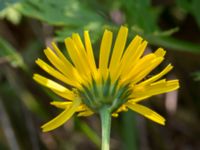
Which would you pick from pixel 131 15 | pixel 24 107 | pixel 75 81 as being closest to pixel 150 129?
pixel 24 107

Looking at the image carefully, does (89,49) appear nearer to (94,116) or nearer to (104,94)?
(104,94)

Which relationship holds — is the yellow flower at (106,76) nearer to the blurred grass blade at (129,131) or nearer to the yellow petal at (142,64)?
the yellow petal at (142,64)

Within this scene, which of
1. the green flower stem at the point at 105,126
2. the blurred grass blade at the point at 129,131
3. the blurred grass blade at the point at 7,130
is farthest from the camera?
the blurred grass blade at the point at 7,130

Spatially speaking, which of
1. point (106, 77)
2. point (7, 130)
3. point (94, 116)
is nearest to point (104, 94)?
point (106, 77)

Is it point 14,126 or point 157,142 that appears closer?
point 157,142

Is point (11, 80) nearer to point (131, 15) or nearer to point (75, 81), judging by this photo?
point (131, 15)

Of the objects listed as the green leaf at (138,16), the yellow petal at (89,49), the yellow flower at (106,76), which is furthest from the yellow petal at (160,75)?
the green leaf at (138,16)

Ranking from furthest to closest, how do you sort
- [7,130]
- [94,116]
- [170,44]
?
[94,116] → [7,130] → [170,44]
